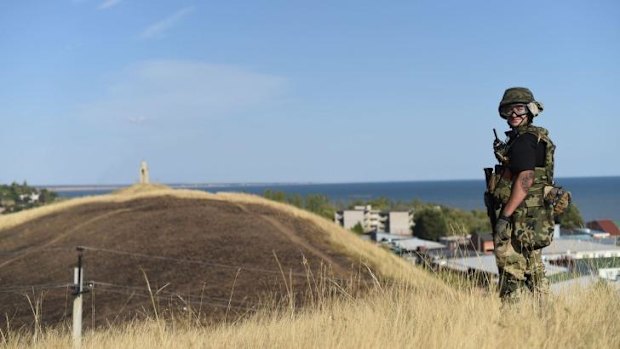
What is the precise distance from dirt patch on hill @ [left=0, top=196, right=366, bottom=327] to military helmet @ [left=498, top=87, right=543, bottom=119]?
754 centimetres

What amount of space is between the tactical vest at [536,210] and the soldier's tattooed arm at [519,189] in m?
0.11

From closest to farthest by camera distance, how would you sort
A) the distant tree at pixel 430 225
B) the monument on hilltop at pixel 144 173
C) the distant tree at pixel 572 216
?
the distant tree at pixel 572 216 < the monument on hilltop at pixel 144 173 < the distant tree at pixel 430 225

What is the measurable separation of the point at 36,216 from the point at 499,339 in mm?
31652

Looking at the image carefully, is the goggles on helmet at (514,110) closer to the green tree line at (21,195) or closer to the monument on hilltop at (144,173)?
the monument on hilltop at (144,173)

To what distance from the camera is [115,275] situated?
17.5m

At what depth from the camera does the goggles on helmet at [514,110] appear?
4156 mm

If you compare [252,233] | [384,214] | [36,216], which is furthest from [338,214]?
[252,233]

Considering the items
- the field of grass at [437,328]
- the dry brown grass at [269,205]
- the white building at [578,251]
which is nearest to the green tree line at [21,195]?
the dry brown grass at [269,205]

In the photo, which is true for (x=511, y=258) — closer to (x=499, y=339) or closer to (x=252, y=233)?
(x=499, y=339)

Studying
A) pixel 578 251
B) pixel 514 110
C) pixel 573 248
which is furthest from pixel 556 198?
pixel 573 248

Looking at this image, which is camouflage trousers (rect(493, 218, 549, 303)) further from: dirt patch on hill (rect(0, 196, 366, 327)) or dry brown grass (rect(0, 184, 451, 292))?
dry brown grass (rect(0, 184, 451, 292))

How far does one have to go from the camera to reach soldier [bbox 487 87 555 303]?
4.00m

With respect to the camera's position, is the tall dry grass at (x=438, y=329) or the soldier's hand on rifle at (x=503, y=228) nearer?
the tall dry grass at (x=438, y=329)

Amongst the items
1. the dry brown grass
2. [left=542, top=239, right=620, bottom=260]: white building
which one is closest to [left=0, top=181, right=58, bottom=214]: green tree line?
the dry brown grass
